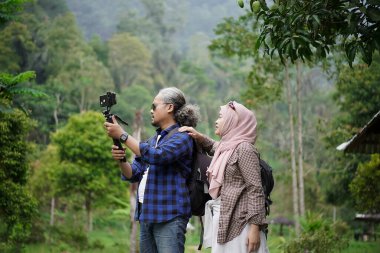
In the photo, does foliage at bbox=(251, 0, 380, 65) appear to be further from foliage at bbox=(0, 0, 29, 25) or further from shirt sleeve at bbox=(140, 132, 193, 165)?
foliage at bbox=(0, 0, 29, 25)

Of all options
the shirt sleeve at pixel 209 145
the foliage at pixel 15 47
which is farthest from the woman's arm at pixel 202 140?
the foliage at pixel 15 47

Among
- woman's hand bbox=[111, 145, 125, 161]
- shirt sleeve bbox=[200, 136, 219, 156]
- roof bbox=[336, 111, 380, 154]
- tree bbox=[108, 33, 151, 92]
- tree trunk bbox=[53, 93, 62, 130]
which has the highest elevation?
tree bbox=[108, 33, 151, 92]

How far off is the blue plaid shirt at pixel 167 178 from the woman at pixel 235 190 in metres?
0.19

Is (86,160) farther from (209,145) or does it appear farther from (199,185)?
(199,185)

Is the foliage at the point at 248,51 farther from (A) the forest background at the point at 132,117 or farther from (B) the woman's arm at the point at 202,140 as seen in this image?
(B) the woman's arm at the point at 202,140

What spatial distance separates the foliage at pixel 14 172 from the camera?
15.8 meters

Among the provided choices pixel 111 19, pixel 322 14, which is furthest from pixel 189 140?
pixel 111 19

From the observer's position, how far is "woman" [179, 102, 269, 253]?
4.29 m

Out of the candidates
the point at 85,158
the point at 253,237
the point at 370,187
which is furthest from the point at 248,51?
the point at 253,237

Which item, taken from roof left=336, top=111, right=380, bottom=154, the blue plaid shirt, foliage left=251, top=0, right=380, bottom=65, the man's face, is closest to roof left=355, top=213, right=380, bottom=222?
roof left=336, top=111, right=380, bottom=154

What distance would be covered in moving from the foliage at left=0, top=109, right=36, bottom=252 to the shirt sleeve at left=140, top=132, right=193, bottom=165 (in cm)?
1136

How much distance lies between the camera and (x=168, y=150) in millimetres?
4457

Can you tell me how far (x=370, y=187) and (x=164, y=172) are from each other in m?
12.6

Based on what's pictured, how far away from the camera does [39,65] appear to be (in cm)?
5491
